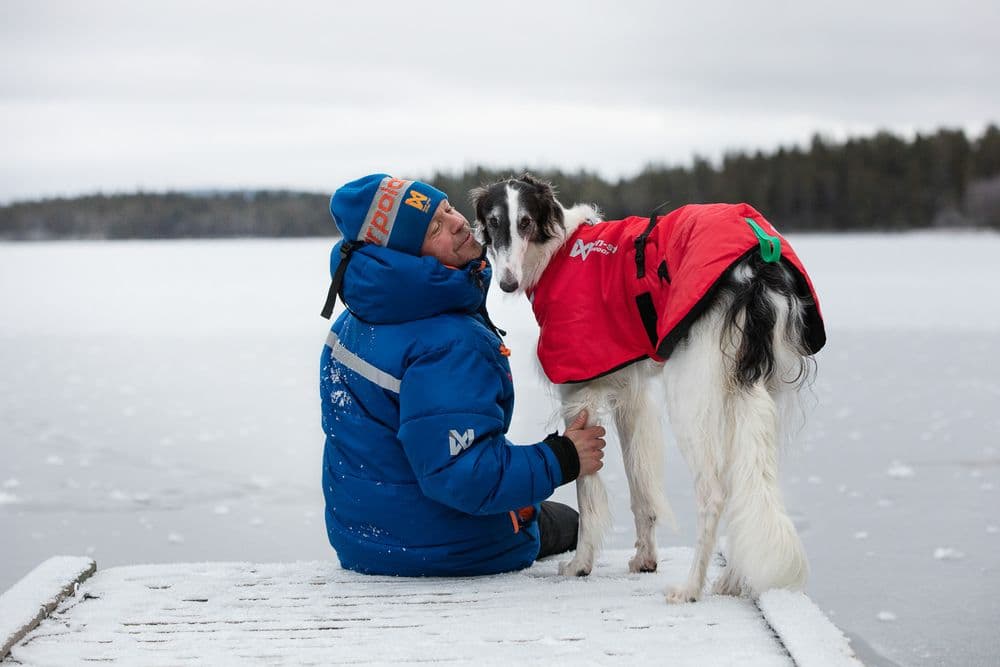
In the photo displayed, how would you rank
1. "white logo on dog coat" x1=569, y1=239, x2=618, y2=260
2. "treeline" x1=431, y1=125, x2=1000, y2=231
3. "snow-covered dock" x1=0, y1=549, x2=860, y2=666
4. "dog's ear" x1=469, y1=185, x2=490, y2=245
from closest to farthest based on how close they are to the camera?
"snow-covered dock" x1=0, y1=549, x2=860, y2=666, "white logo on dog coat" x1=569, y1=239, x2=618, y2=260, "dog's ear" x1=469, y1=185, x2=490, y2=245, "treeline" x1=431, y1=125, x2=1000, y2=231

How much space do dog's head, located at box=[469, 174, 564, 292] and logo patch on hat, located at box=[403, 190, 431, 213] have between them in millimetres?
515

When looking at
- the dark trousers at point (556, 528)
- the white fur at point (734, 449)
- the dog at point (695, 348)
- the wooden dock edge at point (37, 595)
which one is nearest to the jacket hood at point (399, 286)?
the dog at point (695, 348)

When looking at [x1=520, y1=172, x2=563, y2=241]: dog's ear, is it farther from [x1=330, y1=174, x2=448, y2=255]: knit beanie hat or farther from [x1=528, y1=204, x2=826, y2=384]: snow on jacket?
[x1=330, y1=174, x2=448, y2=255]: knit beanie hat

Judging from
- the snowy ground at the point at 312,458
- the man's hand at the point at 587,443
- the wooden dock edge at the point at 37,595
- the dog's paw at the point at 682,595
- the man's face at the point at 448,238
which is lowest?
the snowy ground at the point at 312,458

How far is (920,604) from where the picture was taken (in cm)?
411

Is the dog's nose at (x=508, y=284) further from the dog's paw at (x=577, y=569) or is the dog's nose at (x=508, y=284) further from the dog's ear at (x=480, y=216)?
the dog's paw at (x=577, y=569)

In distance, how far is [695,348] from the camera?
3.24 m

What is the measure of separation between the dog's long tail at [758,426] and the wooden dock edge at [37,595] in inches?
86.8

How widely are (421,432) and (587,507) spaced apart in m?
0.93

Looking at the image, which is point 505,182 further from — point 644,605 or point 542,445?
point 644,605

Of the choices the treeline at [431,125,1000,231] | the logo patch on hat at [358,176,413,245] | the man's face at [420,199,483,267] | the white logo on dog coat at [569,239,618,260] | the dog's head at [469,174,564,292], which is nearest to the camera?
the logo patch on hat at [358,176,413,245]

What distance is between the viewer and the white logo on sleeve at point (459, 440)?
10.2 ft

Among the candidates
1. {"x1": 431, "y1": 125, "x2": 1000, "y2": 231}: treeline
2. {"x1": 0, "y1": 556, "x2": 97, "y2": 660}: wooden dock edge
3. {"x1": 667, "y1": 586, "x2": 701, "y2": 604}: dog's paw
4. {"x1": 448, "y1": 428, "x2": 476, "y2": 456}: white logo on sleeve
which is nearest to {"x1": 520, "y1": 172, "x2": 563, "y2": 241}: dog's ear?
{"x1": 448, "y1": 428, "x2": 476, "y2": 456}: white logo on sleeve

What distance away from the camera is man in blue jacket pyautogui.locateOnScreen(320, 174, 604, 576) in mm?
3148
